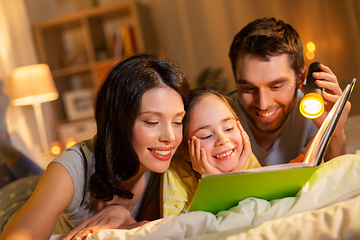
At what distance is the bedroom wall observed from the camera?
183 centimetres

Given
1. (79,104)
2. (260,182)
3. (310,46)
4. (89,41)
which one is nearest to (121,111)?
(260,182)

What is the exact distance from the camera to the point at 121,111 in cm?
97

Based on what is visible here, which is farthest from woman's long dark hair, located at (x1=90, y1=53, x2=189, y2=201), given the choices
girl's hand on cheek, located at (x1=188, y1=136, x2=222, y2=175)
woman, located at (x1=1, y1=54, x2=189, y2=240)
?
girl's hand on cheek, located at (x1=188, y1=136, x2=222, y2=175)

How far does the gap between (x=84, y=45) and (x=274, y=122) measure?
3.18 metres

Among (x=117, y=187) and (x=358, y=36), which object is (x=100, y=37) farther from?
(x=117, y=187)

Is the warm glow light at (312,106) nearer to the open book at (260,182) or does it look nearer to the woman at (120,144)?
the open book at (260,182)

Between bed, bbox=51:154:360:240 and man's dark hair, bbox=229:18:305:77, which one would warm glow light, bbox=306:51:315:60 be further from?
bed, bbox=51:154:360:240

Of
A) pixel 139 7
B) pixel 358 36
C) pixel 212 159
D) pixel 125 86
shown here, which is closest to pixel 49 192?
pixel 125 86

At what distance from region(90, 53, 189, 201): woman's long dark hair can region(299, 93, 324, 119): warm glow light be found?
0.38m

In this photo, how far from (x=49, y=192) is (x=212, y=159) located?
50 centimetres

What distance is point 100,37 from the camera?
3.69 metres

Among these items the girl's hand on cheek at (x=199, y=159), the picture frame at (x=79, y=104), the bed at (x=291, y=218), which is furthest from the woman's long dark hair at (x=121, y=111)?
the picture frame at (x=79, y=104)

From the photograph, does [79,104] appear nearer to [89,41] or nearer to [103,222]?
[89,41]

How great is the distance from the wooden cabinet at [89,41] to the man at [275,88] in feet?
7.03
